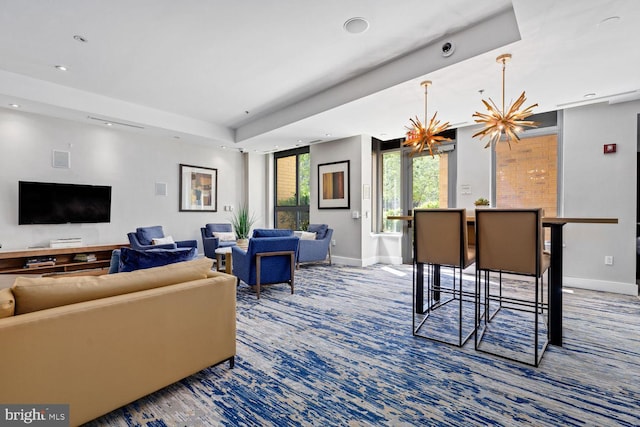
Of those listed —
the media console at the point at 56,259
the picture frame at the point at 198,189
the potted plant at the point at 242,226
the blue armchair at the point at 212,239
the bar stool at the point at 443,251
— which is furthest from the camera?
the picture frame at the point at 198,189

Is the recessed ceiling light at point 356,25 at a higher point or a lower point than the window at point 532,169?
higher

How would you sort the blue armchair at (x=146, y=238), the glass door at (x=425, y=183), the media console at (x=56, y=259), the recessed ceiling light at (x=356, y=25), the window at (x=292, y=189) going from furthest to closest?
1. the window at (x=292, y=189)
2. the glass door at (x=425, y=183)
3. the blue armchair at (x=146, y=238)
4. the media console at (x=56, y=259)
5. the recessed ceiling light at (x=356, y=25)

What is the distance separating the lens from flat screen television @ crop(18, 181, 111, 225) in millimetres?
4477

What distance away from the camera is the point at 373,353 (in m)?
2.31

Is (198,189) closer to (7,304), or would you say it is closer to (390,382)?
(7,304)

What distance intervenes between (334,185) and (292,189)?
1673 millimetres

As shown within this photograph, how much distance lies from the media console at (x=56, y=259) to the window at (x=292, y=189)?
144 inches

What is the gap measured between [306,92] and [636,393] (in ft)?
14.7

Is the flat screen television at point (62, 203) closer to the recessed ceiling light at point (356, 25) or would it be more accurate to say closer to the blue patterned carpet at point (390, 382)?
the blue patterned carpet at point (390, 382)

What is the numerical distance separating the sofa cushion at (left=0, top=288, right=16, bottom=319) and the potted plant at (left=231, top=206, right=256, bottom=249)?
3374 millimetres

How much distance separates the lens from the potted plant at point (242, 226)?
4797 mm

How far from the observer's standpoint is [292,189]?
7.61 meters

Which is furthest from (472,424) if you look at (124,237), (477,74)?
(124,237)

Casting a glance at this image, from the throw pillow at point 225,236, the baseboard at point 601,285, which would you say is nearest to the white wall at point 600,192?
the baseboard at point 601,285
